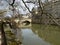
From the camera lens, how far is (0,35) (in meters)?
1.18

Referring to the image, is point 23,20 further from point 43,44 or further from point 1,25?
point 1,25

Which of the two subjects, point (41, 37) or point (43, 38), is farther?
point (41, 37)

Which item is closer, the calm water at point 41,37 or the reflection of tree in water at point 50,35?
the calm water at point 41,37

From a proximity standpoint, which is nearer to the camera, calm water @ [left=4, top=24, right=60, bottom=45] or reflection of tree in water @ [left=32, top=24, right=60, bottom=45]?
calm water @ [left=4, top=24, right=60, bottom=45]

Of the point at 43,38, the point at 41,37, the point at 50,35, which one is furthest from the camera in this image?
the point at 50,35

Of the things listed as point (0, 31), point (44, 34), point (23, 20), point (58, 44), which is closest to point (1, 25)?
point (0, 31)

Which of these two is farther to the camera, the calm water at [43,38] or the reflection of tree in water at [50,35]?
the reflection of tree in water at [50,35]

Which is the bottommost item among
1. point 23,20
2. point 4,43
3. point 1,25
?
point 23,20

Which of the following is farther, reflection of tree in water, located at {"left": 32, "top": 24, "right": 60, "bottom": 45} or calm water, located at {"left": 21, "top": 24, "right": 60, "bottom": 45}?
reflection of tree in water, located at {"left": 32, "top": 24, "right": 60, "bottom": 45}

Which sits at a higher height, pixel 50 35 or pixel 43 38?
pixel 43 38

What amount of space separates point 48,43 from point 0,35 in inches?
228

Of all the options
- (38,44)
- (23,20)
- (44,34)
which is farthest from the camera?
(23,20)

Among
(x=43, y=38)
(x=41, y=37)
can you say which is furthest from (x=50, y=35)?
(x=43, y=38)

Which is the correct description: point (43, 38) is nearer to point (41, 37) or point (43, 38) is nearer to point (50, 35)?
point (41, 37)
